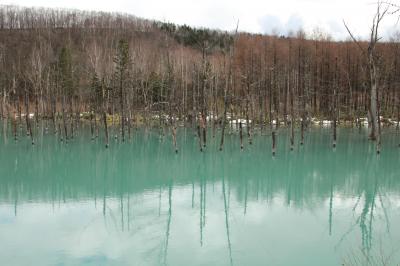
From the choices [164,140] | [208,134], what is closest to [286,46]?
[208,134]

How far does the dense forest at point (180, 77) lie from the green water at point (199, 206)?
8.56ft

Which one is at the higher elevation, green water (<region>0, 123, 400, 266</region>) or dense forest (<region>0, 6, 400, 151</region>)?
dense forest (<region>0, 6, 400, 151</region>)

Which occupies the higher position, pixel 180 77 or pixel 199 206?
pixel 180 77

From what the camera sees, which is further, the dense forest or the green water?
the dense forest

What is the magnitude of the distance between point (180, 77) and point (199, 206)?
107ft

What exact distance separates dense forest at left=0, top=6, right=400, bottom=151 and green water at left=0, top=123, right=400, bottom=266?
261cm

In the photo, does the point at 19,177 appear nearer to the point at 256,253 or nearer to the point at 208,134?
the point at 256,253

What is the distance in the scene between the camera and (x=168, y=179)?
19172 mm

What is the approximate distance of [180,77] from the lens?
152 ft

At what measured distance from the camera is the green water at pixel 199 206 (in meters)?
10.4

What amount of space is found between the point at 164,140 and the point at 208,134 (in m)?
4.91

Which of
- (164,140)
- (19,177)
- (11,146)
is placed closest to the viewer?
(19,177)

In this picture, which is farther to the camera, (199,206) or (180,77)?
(180,77)

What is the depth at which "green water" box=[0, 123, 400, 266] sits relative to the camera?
34.2ft
